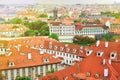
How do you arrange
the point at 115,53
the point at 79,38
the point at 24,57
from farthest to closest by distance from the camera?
the point at 79,38
the point at 24,57
the point at 115,53

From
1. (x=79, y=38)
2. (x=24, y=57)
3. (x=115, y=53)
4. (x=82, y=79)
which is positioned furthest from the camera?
(x=79, y=38)

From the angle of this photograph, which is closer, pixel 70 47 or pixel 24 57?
pixel 24 57

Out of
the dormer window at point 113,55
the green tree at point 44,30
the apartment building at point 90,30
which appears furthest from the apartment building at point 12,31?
the dormer window at point 113,55

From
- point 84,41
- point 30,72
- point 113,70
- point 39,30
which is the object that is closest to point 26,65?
point 30,72

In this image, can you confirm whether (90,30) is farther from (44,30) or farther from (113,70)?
(113,70)

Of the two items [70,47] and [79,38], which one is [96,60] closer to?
[70,47]

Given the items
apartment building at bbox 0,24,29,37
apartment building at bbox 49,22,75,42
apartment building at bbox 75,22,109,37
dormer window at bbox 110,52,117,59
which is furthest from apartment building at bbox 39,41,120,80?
apartment building at bbox 75,22,109,37

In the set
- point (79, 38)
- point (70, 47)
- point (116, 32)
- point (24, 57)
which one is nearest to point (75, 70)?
point (24, 57)

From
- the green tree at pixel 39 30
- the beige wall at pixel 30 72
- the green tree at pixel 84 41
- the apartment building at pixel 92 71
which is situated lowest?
the green tree at pixel 84 41

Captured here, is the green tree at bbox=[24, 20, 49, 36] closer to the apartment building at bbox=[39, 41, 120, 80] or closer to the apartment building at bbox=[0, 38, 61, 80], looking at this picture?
the apartment building at bbox=[0, 38, 61, 80]

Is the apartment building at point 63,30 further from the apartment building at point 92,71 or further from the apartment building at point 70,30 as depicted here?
the apartment building at point 92,71

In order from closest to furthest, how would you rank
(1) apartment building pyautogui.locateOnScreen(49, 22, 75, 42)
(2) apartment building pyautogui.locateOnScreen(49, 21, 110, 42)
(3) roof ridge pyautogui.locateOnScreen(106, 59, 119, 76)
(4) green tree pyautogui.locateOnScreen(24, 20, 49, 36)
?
(3) roof ridge pyautogui.locateOnScreen(106, 59, 119, 76) → (4) green tree pyautogui.locateOnScreen(24, 20, 49, 36) → (1) apartment building pyautogui.locateOnScreen(49, 22, 75, 42) → (2) apartment building pyautogui.locateOnScreen(49, 21, 110, 42)
